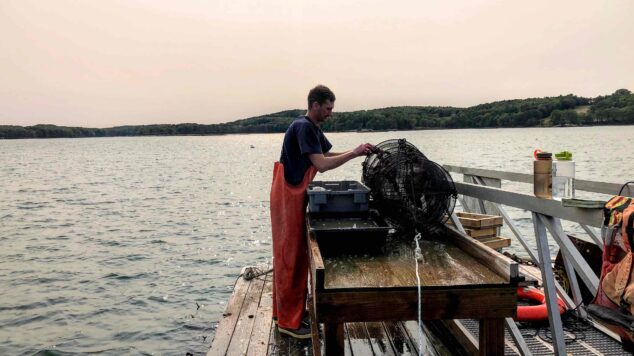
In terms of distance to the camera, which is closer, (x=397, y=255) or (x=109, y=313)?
(x=397, y=255)

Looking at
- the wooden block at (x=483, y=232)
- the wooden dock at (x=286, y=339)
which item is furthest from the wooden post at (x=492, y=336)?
the wooden block at (x=483, y=232)

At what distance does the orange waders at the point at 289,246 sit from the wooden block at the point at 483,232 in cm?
268

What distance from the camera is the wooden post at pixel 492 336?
3.13 meters

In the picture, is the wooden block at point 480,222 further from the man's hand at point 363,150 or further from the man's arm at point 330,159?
the man's arm at point 330,159

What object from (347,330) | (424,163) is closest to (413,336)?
(347,330)

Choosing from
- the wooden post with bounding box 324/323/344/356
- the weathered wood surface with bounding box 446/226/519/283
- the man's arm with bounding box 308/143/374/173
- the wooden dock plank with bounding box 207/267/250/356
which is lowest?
the wooden dock plank with bounding box 207/267/250/356

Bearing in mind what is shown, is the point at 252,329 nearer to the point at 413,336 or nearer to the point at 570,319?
the point at 413,336

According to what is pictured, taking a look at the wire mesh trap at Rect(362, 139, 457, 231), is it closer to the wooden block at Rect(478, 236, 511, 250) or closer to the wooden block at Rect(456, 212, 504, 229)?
the wooden block at Rect(456, 212, 504, 229)

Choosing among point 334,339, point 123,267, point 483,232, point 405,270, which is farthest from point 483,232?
point 123,267

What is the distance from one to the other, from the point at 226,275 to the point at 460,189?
9.25 m

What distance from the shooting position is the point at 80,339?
29.9 ft

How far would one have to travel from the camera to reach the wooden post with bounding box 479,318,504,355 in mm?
3133

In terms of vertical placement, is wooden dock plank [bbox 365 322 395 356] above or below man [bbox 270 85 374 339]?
below

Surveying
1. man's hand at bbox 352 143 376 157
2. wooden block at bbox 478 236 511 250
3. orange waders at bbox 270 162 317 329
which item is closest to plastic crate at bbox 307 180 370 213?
orange waders at bbox 270 162 317 329
